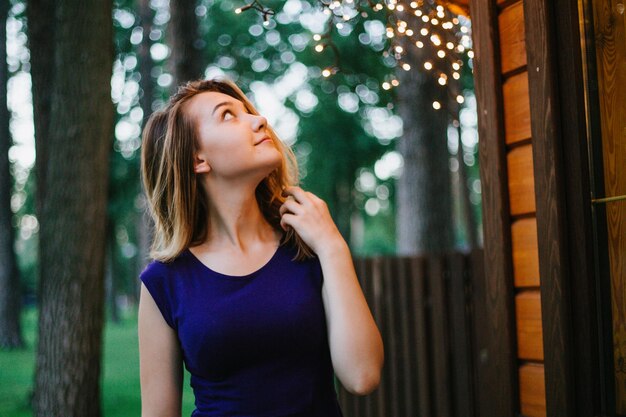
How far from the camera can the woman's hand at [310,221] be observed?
1908 millimetres

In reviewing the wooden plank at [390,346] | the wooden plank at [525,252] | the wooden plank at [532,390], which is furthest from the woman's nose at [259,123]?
the wooden plank at [390,346]

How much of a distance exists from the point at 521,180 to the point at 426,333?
277 cm

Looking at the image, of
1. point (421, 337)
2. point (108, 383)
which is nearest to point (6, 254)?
point (108, 383)

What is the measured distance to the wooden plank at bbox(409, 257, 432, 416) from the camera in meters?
5.27

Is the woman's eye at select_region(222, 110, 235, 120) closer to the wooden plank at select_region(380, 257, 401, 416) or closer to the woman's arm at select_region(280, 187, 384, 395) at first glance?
the woman's arm at select_region(280, 187, 384, 395)

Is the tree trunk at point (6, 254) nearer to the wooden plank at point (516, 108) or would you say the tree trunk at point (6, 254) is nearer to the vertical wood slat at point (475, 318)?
the vertical wood slat at point (475, 318)

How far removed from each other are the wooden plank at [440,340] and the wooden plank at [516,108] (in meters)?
2.55

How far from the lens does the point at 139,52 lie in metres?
13.6

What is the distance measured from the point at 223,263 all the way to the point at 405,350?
3720 millimetres

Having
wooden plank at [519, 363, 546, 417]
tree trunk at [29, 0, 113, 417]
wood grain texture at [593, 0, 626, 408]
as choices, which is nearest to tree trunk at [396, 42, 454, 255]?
tree trunk at [29, 0, 113, 417]

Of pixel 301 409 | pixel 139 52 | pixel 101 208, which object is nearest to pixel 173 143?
pixel 301 409

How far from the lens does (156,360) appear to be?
1.91m

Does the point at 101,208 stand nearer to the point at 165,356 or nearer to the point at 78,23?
the point at 78,23

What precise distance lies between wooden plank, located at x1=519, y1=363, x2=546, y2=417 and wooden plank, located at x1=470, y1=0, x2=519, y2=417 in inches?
1.2
